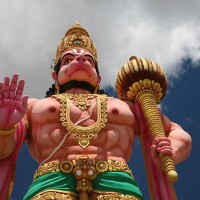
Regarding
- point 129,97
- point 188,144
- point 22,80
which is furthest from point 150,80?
point 22,80

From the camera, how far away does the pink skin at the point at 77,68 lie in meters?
4.49

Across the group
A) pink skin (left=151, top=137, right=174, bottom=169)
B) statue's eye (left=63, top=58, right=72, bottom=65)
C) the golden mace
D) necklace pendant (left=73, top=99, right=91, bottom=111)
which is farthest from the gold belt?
statue's eye (left=63, top=58, right=72, bottom=65)

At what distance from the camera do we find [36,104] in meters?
4.17

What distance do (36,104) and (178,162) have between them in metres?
1.52

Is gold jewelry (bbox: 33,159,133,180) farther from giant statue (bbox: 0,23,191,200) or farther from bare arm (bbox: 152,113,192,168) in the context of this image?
bare arm (bbox: 152,113,192,168)

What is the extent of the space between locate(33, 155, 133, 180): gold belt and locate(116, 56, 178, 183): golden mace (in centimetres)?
70

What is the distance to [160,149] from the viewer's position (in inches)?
149

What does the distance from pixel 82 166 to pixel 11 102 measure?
828 mm

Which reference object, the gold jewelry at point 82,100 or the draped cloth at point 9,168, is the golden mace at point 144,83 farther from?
the draped cloth at point 9,168

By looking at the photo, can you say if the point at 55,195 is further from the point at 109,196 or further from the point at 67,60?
the point at 67,60

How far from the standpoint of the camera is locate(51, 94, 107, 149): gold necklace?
383 centimetres

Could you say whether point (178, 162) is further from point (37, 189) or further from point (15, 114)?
point (15, 114)

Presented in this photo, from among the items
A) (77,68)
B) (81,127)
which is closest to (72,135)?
(81,127)

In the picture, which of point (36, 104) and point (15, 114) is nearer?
point (15, 114)
